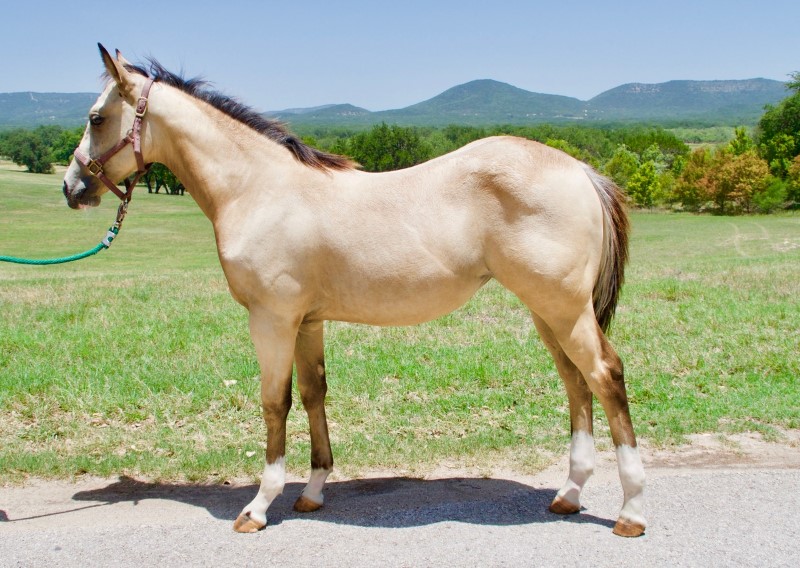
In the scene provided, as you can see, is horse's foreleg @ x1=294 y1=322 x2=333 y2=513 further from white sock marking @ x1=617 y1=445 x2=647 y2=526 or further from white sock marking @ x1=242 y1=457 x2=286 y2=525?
white sock marking @ x1=617 y1=445 x2=647 y2=526

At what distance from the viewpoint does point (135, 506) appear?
487 centimetres

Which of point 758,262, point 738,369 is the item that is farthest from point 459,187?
point 758,262

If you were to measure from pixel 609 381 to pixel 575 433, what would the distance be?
623 millimetres

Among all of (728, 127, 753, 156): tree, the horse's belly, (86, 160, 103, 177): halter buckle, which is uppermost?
(728, 127, 753, 156): tree

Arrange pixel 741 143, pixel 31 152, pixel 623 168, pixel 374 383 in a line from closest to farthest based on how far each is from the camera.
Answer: pixel 374 383 < pixel 623 168 < pixel 741 143 < pixel 31 152

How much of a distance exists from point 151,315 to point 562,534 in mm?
7301

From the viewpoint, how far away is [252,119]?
4.82m

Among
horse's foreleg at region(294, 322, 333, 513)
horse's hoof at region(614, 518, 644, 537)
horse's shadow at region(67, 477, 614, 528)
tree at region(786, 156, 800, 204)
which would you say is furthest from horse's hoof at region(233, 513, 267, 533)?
tree at region(786, 156, 800, 204)

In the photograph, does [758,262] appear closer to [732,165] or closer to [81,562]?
[81,562]

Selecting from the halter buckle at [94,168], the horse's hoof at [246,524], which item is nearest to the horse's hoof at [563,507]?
the horse's hoof at [246,524]

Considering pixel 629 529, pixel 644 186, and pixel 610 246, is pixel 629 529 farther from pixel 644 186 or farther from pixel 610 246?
pixel 644 186

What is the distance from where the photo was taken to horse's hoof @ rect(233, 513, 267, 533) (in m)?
4.31

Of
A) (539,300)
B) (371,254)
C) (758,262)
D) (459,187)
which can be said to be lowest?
(758,262)

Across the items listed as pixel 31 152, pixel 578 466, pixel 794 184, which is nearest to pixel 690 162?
pixel 794 184
